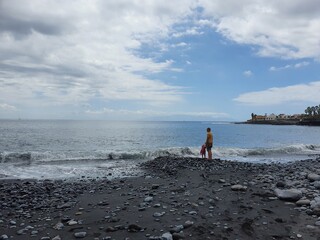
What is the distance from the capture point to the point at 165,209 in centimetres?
1049

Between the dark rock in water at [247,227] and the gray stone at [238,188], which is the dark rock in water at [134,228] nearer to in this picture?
the dark rock in water at [247,227]

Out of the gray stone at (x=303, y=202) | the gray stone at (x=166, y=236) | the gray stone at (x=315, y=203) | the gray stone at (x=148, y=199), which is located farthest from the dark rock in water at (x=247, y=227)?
the gray stone at (x=148, y=199)

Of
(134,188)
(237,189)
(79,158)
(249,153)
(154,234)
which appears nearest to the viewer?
(154,234)

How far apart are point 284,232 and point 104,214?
18.3 ft

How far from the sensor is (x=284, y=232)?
27.9 feet

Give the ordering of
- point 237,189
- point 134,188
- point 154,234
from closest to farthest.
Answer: point 154,234, point 237,189, point 134,188

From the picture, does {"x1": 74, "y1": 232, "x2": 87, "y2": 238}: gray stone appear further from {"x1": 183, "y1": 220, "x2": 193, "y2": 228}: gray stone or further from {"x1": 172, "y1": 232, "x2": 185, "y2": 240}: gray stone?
{"x1": 183, "y1": 220, "x2": 193, "y2": 228}: gray stone

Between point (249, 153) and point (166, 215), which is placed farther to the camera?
point (249, 153)

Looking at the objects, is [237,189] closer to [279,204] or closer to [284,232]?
[279,204]

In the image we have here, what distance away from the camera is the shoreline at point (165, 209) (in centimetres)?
852

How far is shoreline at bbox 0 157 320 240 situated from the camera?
8516 millimetres

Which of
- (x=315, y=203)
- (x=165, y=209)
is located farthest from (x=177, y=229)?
(x=315, y=203)

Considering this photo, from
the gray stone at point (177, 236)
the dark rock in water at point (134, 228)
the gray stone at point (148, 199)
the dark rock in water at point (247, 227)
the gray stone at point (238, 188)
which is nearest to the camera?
the gray stone at point (177, 236)

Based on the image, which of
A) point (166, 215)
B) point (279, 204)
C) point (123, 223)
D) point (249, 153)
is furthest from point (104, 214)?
point (249, 153)
